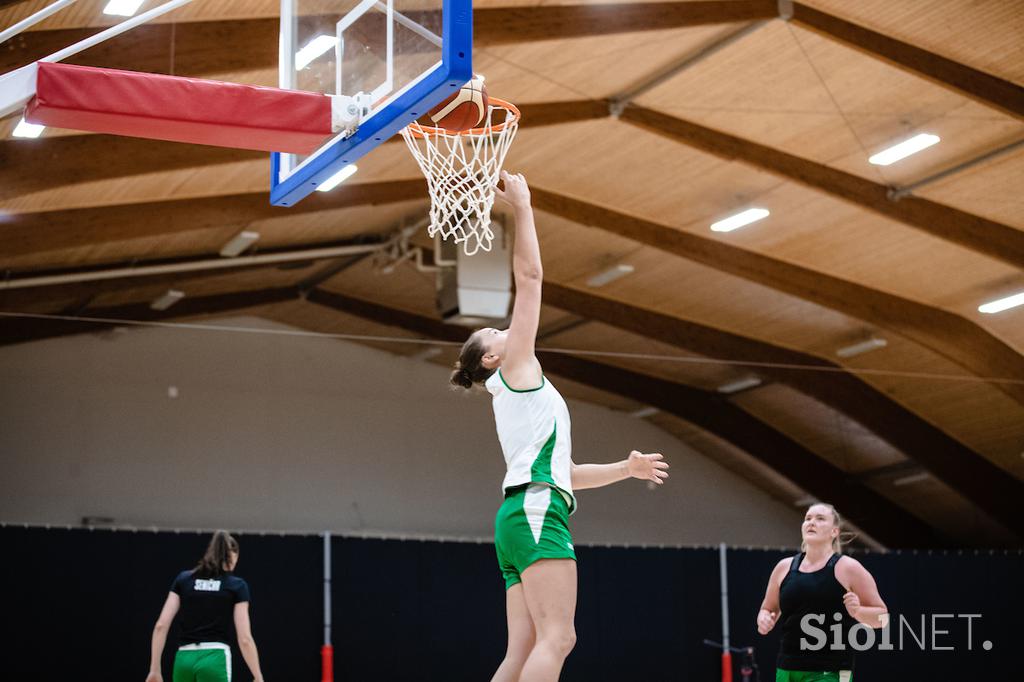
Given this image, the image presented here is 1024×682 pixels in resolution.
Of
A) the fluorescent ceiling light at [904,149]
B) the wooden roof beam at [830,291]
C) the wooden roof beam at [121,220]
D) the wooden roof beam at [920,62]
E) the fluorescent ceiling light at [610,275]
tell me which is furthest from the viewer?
the fluorescent ceiling light at [610,275]

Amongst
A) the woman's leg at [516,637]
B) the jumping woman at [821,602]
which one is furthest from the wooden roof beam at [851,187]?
the woman's leg at [516,637]

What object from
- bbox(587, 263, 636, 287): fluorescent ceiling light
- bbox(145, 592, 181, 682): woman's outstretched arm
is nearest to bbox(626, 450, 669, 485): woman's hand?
bbox(145, 592, 181, 682): woman's outstretched arm

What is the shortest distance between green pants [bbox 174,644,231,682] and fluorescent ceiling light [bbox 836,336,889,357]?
14.6m

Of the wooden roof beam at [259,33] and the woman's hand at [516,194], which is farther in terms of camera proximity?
the wooden roof beam at [259,33]

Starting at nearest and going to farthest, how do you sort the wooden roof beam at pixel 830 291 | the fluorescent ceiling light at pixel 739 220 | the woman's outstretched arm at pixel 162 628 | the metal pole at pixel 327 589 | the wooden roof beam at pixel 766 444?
1. the woman's outstretched arm at pixel 162 628
2. the metal pole at pixel 327 589
3. the fluorescent ceiling light at pixel 739 220
4. the wooden roof beam at pixel 830 291
5. the wooden roof beam at pixel 766 444

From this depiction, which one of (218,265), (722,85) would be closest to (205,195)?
(218,265)

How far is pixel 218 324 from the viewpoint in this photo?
22953 mm

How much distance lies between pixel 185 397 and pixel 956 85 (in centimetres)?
1512

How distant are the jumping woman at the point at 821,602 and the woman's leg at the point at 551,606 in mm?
2282

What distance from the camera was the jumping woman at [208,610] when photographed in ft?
26.2

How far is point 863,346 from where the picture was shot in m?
20.4

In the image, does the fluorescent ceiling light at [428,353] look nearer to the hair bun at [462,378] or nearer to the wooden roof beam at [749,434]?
the wooden roof beam at [749,434]

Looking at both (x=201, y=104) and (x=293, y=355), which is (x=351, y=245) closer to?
(x=293, y=355)

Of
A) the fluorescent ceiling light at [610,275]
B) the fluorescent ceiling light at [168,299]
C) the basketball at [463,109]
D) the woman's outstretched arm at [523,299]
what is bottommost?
the woman's outstretched arm at [523,299]
